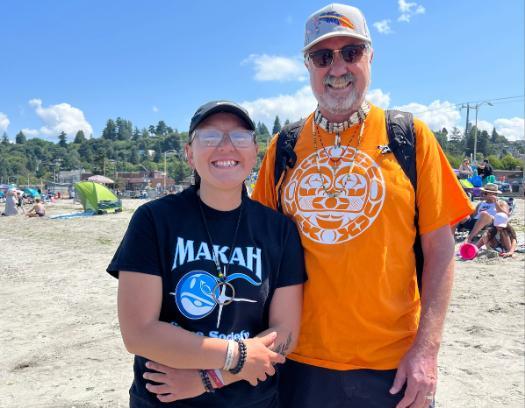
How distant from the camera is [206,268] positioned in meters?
1.79

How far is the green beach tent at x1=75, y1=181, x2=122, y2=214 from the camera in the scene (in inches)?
883

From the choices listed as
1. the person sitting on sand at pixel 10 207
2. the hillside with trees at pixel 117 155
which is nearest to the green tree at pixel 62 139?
the hillside with trees at pixel 117 155

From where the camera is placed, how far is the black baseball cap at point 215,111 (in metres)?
1.87

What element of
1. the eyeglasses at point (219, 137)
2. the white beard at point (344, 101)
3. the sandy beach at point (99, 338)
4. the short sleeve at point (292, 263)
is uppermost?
the white beard at point (344, 101)

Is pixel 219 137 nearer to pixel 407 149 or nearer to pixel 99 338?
pixel 407 149

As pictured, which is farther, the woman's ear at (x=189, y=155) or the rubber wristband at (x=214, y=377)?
the woman's ear at (x=189, y=155)

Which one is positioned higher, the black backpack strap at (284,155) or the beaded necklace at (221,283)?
the black backpack strap at (284,155)

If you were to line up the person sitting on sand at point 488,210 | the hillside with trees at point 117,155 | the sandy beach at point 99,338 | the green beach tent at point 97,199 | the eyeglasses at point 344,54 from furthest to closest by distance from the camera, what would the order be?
the hillside with trees at point 117,155 → the green beach tent at point 97,199 → the person sitting on sand at point 488,210 → the sandy beach at point 99,338 → the eyeglasses at point 344,54

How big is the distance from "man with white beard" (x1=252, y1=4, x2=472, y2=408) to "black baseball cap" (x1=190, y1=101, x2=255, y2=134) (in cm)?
49

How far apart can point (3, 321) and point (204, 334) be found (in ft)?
17.6

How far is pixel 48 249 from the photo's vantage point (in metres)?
11.6

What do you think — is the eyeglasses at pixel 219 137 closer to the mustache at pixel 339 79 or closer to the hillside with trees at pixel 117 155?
the mustache at pixel 339 79

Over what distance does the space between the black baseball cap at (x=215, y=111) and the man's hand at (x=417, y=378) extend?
1300 millimetres

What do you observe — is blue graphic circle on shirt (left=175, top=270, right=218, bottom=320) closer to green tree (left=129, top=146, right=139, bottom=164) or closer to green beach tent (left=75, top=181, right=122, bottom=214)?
green beach tent (left=75, top=181, right=122, bottom=214)
